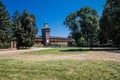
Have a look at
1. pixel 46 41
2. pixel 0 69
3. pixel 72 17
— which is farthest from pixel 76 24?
pixel 0 69

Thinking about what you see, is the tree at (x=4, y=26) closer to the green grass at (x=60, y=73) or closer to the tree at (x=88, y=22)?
the tree at (x=88, y=22)

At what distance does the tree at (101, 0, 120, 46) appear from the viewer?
36500 mm

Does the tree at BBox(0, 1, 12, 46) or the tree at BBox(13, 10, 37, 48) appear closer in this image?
the tree at BBox(0, 1, 12, 46)

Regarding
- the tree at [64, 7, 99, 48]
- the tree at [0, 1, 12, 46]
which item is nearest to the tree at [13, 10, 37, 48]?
the tree at [0, 1, 12, 46]

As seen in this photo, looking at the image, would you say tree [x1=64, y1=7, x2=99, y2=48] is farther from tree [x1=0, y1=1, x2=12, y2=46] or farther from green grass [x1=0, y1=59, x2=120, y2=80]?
green grass [x1=0, y1=59, x2=120, y2=80]

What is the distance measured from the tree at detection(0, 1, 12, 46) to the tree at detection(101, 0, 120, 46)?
64.3 feet

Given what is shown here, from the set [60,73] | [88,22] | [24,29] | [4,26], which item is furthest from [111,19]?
[60,73]

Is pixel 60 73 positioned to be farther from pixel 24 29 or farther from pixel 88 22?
pixel 88 22

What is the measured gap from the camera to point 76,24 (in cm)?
6738

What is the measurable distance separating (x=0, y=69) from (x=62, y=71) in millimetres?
3106

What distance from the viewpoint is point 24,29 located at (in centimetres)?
5219

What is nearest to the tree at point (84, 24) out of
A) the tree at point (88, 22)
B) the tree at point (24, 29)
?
the tree at point (88, 22)

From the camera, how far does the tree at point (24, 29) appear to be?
50812mm

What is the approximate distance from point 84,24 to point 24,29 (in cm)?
2187
